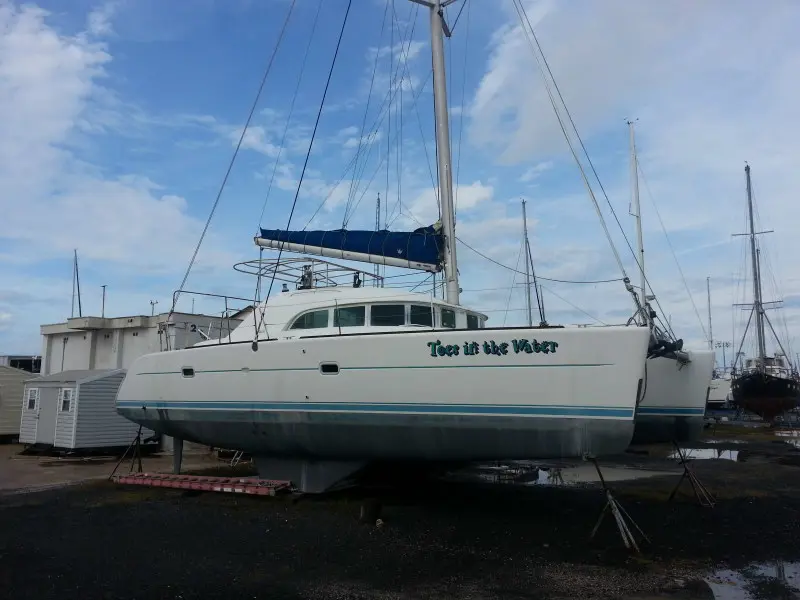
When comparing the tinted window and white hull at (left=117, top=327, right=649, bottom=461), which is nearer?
white hull at (left=117, top=327, right=649, bottom=461)

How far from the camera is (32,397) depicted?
47.6 feet

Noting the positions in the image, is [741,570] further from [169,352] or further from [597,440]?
[169,352]

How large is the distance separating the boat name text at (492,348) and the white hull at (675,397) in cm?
325

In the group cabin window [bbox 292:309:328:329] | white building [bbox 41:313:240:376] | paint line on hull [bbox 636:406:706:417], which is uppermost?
white building [bbox 41:313:240:376]

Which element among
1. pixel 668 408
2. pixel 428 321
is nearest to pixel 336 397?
pixel 428 321

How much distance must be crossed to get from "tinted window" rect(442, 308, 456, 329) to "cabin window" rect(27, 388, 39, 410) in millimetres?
10668

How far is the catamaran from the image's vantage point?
6410 mm

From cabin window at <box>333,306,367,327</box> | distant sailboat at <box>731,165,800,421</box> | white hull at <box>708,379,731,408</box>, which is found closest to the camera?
cabin window at <box>333,306,367,327</box>

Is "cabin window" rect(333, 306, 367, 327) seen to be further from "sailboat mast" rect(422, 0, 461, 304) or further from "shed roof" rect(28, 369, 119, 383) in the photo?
"shed roof" rect(28, 369, 119, 383)

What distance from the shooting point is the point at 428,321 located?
8.34m

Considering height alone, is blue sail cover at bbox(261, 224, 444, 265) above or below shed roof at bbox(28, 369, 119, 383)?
above

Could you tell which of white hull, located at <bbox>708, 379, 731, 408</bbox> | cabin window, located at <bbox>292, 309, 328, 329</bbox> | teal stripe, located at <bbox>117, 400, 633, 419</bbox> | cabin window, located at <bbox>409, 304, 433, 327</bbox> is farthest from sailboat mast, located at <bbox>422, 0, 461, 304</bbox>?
white hull, located at <bbox>708, 379, 731, 408</bbox>

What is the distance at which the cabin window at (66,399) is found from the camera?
13.3 m

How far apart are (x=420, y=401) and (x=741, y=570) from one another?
3405mm
